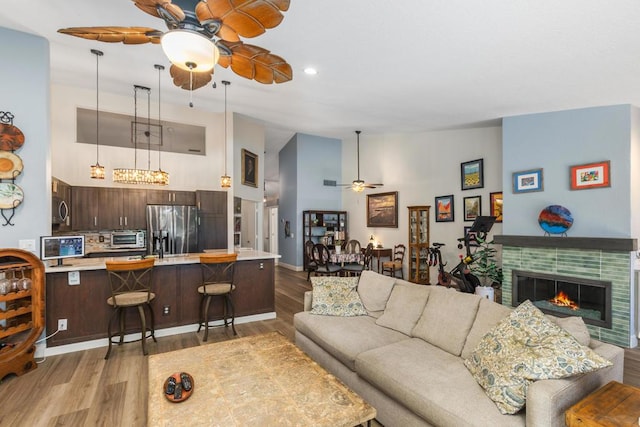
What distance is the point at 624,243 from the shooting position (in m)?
3.58

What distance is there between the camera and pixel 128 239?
19.0 feet

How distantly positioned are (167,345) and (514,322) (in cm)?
358

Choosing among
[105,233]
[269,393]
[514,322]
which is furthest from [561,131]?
[105,233]

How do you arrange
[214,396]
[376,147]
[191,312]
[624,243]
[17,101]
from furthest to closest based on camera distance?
1. [376,147]
2. [191,312]
3. [624,243]
4. [17,101]
5. [214,396]

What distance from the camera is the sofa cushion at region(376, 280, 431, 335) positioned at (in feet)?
8.91

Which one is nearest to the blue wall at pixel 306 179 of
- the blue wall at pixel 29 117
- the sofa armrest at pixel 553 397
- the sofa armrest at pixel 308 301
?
the sofa armrest at pixel 308 301

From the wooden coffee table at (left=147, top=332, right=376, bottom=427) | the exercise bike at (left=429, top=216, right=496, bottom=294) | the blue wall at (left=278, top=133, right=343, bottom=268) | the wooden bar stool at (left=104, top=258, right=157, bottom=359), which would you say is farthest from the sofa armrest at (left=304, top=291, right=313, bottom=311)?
the blue wall at (left=278, top=133, right=343, bottom=268)

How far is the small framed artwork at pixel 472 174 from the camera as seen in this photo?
5.76 meters

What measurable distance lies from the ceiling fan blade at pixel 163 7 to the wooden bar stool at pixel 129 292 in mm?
2504

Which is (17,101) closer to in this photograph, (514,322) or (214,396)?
(214,396)

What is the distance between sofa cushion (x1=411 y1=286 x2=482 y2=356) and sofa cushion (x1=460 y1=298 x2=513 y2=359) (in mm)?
47

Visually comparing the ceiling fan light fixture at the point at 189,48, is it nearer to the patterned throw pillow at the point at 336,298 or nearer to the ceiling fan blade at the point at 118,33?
the ceiling fan blade at the point at 118,33

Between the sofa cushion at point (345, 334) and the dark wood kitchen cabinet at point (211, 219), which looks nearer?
Answer: the sofa cushion at point (345, 334)

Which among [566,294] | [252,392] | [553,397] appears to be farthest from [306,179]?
[553,397]
